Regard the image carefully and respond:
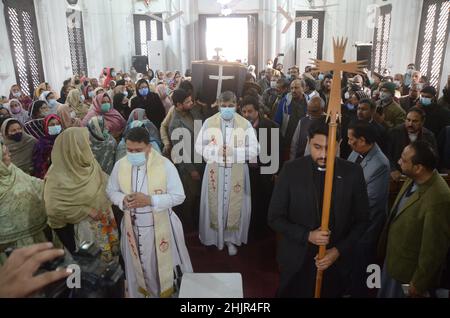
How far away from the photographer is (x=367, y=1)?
1444cm

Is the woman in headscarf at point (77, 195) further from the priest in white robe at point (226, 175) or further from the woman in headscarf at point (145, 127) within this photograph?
the priest in white robe at point (226, 175)

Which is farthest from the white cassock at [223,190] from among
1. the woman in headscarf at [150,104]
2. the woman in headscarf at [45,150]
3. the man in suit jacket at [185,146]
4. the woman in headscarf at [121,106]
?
the woman in headscarf at [121,106]

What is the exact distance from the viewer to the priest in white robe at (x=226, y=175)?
3.92 meters

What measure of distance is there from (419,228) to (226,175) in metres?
2.14

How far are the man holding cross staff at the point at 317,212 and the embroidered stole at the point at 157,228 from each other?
1.01 meters

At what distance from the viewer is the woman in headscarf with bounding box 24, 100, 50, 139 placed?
497 centimetres

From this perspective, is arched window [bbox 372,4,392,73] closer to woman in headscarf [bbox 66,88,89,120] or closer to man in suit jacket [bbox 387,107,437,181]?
man in suit jacket [bbox 387,107,437,181]

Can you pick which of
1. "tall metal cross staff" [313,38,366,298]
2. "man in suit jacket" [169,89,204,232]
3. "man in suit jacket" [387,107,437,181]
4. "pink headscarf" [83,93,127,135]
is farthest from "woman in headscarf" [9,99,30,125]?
"tall metal cross staff" [313,38,366,298]

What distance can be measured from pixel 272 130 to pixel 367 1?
1286cm

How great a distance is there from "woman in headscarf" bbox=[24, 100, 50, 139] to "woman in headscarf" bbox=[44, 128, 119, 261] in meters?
2.25

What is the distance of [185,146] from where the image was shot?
4.50m

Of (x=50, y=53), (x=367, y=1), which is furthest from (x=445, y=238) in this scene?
(x=367, y=1)

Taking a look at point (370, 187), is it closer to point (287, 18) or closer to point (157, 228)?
point (157, 228)
